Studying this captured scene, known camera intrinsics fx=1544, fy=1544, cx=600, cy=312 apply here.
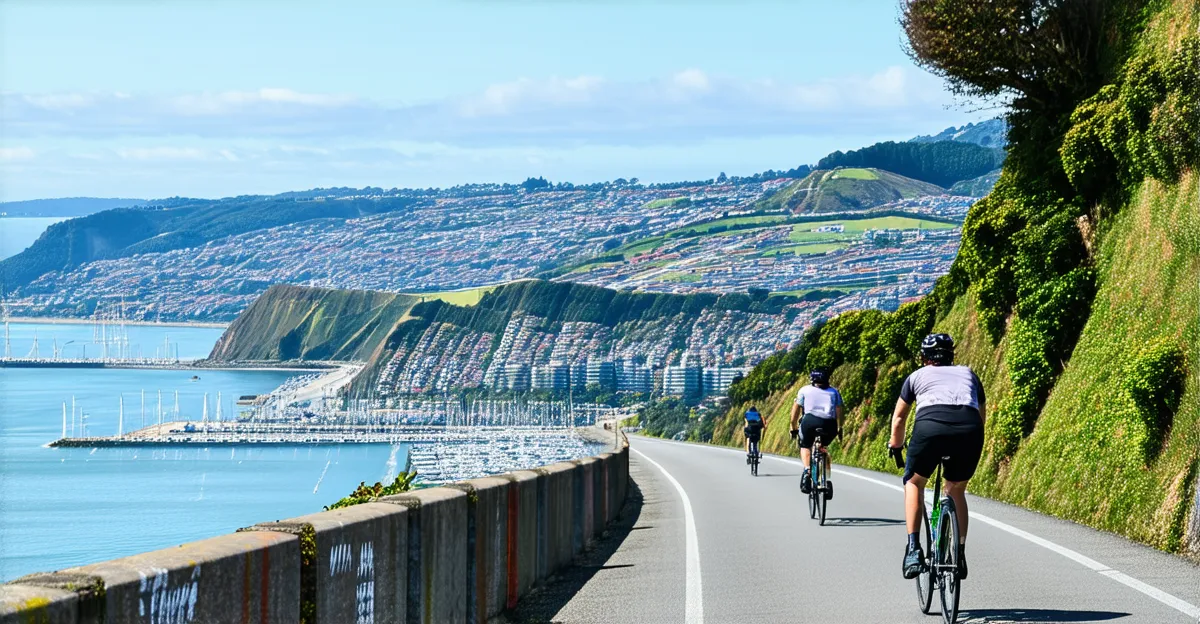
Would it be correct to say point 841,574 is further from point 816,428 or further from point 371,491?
point 371,491

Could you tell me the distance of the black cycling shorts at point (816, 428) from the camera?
18688mm

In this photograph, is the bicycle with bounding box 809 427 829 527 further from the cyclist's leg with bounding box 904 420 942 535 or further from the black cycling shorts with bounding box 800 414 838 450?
the cyclist's leg with bounding box 904 420 942 535

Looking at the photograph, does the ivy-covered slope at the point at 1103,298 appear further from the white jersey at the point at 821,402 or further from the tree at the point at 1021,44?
the white jersey at the point at 821,402

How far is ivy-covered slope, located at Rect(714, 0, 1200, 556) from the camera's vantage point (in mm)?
16859

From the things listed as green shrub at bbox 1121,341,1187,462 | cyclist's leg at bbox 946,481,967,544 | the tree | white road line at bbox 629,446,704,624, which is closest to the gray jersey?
cyclist's leg at bbox 946,481,967,544

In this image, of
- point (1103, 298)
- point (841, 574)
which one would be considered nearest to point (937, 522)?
point (841, 574)

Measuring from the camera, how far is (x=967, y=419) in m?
10.1

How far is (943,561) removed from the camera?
10047mm

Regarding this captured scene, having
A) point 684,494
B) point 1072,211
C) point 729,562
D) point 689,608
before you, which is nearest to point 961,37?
point 1072,211

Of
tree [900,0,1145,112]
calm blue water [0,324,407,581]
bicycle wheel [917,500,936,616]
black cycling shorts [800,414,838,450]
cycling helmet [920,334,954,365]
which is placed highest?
tree [900,0,1145,112]

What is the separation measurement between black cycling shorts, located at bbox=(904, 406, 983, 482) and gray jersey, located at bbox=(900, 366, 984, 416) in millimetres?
52

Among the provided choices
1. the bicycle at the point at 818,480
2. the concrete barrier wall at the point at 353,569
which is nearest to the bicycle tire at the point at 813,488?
the bicycle at the point at 818,480

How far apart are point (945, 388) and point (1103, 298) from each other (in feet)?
44.9

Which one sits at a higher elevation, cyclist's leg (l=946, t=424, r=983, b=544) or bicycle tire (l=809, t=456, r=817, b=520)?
cyclist's leg (l=946, t=424, r=983, b=544)
